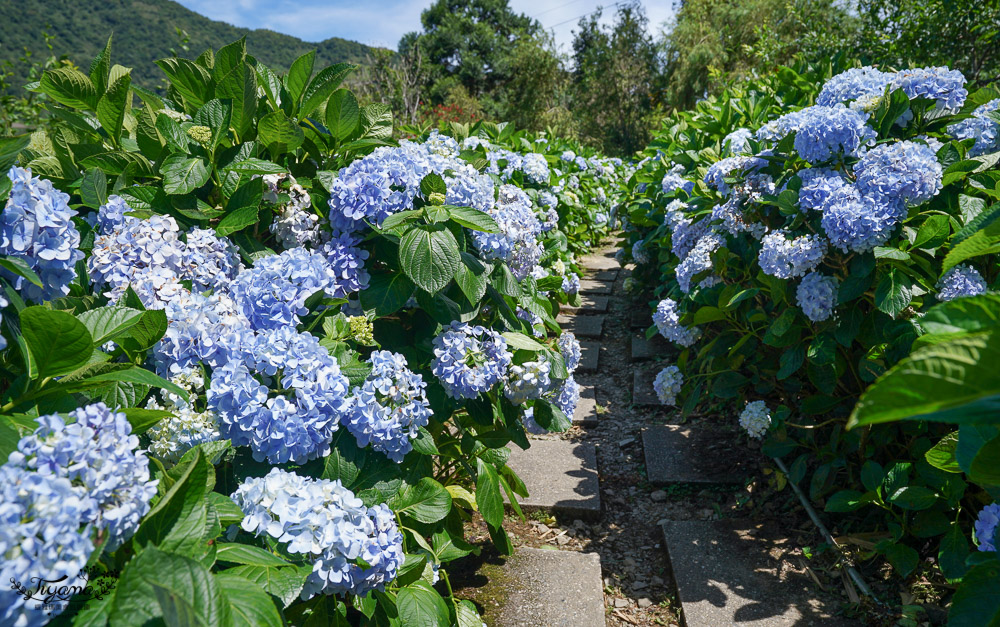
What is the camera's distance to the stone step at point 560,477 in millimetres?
2621

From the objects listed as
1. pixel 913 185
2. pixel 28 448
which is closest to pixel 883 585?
pixel 913 185

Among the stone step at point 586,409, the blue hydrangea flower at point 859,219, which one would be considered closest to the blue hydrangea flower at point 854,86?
the blue hydrangea flower at point 859,219

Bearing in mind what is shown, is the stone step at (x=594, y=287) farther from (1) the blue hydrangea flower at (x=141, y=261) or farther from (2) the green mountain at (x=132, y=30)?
(2) the green mountain at (x=132, y=30)

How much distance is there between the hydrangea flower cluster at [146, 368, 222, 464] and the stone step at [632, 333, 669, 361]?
341 centimetres

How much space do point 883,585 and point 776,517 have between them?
0.47m

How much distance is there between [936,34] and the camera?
5.11 m

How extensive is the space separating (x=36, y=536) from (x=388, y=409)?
0.74 metres

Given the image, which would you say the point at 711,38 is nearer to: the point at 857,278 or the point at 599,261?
the point at 599,261

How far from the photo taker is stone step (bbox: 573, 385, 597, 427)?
136 inches

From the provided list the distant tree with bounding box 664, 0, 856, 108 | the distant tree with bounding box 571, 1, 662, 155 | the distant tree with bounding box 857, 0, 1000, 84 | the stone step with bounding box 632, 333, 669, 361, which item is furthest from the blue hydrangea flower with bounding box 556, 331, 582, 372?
the distant tree with bounding box 571, 1, 662, 155

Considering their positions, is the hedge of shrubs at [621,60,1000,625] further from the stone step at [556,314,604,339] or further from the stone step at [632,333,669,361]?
the stone step at [556,314,604,339]

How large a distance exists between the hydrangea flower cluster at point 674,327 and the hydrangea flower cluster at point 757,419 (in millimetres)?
539

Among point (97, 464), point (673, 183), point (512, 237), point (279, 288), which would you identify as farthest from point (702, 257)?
point (97, 464)

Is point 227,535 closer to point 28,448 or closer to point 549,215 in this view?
point 28,448
